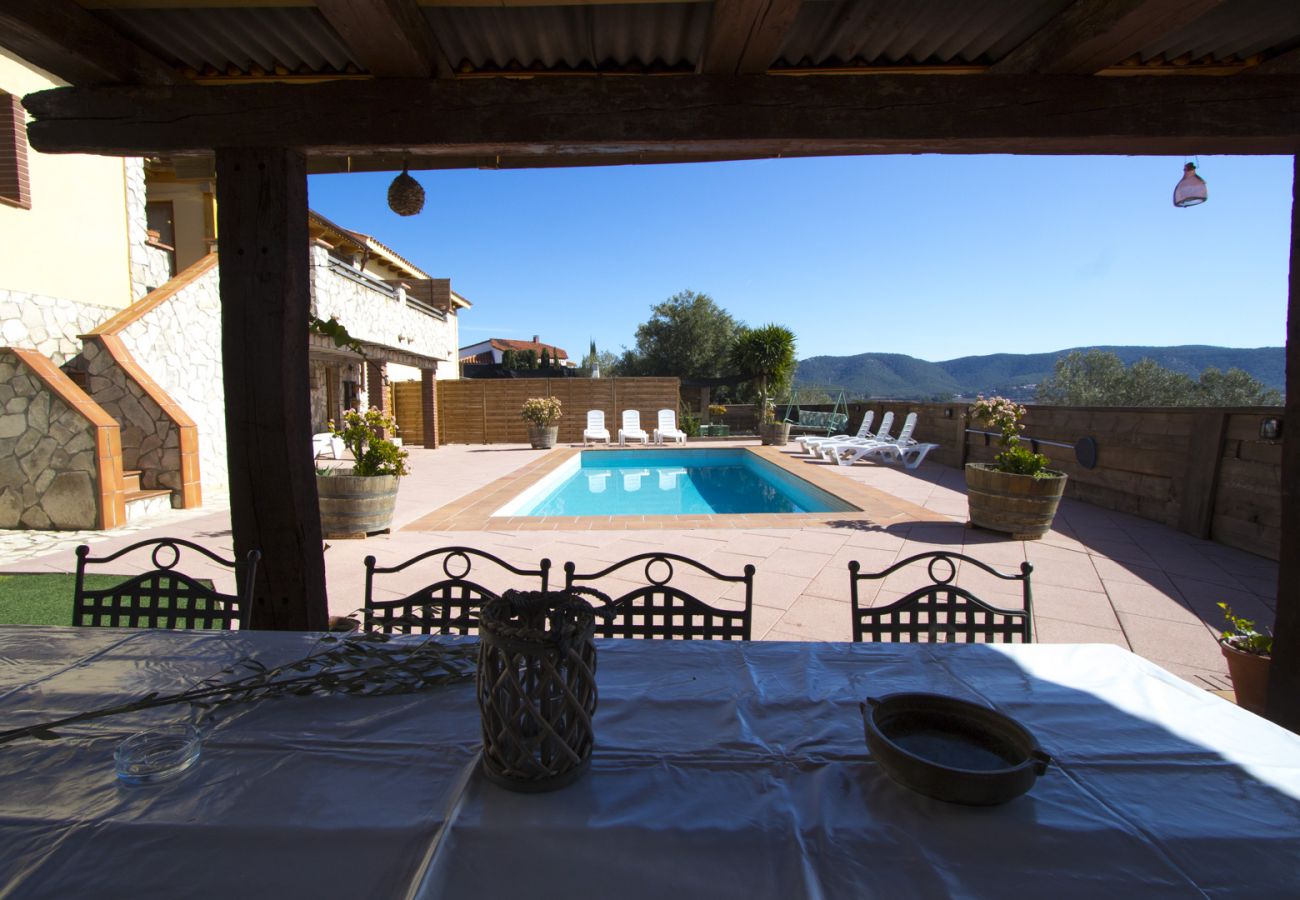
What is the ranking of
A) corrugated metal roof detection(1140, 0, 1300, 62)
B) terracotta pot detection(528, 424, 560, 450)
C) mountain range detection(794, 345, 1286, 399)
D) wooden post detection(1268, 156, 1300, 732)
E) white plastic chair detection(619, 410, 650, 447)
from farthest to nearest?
1. mountain range detection(794, 345, 1286, 399)
2. white plastic chair detection(619, 410, 650, 447)
3. terracotta pot detection(528, 424, 560, 450)
4. wooden post detection(1268, 156, 1300, 732)
5. corrugated metal roof detection(1140, 0, 1300, 62)

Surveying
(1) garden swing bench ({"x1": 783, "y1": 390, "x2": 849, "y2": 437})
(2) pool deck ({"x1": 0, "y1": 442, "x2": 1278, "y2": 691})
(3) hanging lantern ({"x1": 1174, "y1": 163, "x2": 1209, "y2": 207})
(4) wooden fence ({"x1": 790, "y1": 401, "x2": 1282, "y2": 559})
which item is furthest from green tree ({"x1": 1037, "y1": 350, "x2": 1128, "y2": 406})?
(2) pool deck ({"x1": 0, "y1": 442, "x2": 1278, "y2": 691})

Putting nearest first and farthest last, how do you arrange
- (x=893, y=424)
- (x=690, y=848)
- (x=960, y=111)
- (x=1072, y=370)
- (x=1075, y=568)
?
(x=690, y=848)
(x=960, y=111)
(x=1075, y=568)
(x=893, y=424)
(x=1072, y=370)

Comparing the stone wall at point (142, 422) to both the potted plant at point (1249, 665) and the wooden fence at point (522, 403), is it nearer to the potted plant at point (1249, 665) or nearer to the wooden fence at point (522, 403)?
the potted plant at point (1249, 665)

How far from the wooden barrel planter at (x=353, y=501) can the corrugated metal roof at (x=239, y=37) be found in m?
3.34

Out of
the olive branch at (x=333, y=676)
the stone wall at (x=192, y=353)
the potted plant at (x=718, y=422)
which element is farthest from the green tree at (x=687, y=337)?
the olive branch at (x=333, y=676)

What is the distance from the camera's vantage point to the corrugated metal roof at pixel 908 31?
5.77 feet

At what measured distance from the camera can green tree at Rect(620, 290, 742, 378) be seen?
2750cm

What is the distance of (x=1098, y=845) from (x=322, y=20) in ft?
8.61

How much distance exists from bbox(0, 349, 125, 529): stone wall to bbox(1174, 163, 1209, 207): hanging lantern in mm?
9635

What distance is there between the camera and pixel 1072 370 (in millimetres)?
27578

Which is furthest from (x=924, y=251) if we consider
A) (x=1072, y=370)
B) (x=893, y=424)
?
(x=893, y=424)

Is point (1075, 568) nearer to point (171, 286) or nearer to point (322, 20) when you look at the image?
point (322, 20)

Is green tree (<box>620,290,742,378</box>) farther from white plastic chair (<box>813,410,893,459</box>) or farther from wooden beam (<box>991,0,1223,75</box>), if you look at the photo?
wooden beam (<box>991,0,1223,75</box>)

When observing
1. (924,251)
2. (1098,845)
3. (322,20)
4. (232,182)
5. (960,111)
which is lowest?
(1098,845)
